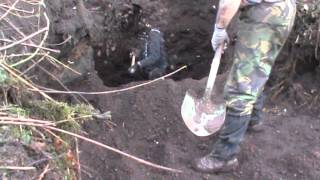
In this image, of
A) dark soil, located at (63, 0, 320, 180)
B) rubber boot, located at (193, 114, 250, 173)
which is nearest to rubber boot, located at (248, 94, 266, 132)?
dark soil, located at (63, 0, 320, 180)

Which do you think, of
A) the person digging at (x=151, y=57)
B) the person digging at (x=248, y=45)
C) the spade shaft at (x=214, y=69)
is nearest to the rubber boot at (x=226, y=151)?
the person digging at (x=248, y=45)

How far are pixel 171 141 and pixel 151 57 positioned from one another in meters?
1.76

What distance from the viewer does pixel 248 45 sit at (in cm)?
376

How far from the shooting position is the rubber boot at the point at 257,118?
4.44 m

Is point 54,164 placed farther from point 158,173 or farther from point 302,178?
point 302,178

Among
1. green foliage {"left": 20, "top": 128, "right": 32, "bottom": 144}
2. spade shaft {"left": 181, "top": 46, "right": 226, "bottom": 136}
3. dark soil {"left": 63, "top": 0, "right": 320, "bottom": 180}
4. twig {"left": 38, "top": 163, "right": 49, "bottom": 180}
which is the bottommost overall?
dark soil {"left": 63, "top": 0, "right": 320, "bottom": 180}

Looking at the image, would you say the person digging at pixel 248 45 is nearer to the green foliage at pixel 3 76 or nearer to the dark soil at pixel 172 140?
the dark soil at pixel 172 140

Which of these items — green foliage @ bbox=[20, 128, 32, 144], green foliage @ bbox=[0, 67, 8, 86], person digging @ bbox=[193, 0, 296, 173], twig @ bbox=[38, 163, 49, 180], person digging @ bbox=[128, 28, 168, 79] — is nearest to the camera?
twig @ bbox=[38, 163, 49, 180]

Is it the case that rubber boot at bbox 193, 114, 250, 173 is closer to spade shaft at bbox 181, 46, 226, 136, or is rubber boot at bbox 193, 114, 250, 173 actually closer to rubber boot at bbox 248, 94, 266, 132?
spade shaft at bbox 181, 46, 226, 136

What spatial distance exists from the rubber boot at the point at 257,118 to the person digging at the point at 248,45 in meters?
0.52

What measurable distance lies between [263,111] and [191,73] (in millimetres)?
1639

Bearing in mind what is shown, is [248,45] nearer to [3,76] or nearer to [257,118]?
[257,118]

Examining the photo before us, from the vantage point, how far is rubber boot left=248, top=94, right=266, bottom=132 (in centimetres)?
444

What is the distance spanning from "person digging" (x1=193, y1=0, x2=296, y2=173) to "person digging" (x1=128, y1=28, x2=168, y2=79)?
2.14 meters
